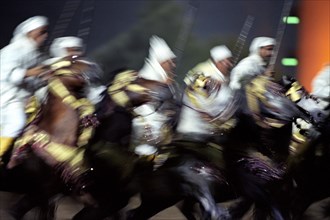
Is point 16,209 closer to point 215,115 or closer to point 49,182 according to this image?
point 49,182

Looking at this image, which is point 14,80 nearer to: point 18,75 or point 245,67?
point 18,75

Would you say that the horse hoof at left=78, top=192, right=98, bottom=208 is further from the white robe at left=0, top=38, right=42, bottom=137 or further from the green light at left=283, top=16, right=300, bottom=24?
the green light at left=283, top=16, right=300, bottom=24

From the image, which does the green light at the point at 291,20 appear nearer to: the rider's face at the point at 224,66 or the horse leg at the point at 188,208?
the rider's face at the point at 224,66

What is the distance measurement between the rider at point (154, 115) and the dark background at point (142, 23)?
1.91 meters

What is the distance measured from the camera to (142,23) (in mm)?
7574

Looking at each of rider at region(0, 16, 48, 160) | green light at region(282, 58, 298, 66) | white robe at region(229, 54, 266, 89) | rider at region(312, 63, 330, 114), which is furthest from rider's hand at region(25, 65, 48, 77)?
green light at region(282, 58, 298, 66)

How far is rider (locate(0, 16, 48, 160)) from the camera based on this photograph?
537 centimetres

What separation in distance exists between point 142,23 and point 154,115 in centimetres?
242

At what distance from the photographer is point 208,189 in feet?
15.2

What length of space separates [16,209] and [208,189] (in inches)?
56.4

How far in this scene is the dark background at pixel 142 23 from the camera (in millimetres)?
7496

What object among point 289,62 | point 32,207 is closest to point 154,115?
point 32,207

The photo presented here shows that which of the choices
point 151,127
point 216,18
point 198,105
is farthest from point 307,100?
point 216,18

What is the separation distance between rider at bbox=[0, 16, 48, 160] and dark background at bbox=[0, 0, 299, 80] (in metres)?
1.88
